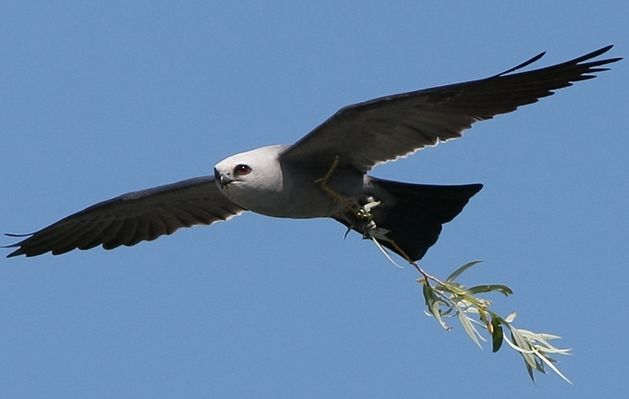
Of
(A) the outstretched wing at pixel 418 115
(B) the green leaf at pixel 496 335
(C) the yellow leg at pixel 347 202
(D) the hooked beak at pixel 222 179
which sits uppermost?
(A) the outstretched wing at pixel 418 115

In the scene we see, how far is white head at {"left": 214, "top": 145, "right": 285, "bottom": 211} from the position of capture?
945cm

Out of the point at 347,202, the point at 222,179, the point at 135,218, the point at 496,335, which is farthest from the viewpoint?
the point at 135,218

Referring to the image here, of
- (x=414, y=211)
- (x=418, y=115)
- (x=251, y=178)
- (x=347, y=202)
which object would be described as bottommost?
(x=347, y=202)

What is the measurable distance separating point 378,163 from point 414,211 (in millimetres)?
702

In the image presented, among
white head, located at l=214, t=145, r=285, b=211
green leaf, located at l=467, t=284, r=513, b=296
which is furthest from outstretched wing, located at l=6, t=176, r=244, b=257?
green leaf, located at l=467, t=284, r=513, b=296

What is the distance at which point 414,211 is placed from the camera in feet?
34.3

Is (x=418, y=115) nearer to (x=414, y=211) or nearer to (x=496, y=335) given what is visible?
(x=414, y=211)

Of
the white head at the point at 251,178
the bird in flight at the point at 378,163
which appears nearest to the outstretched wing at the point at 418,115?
the bird in flight at the point at 378,163

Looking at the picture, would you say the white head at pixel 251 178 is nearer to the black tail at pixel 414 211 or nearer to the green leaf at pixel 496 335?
the black tail at pixel 414 211

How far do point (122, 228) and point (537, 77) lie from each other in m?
4.51

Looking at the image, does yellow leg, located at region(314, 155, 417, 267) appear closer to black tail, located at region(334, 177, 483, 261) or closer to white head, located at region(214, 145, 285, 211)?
white head, located at region(214, 145, 285, 211)

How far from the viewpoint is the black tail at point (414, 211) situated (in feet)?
33.9

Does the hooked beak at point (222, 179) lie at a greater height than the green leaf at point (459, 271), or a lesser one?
greater

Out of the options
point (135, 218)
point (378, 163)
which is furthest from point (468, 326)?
point (135, 218)
